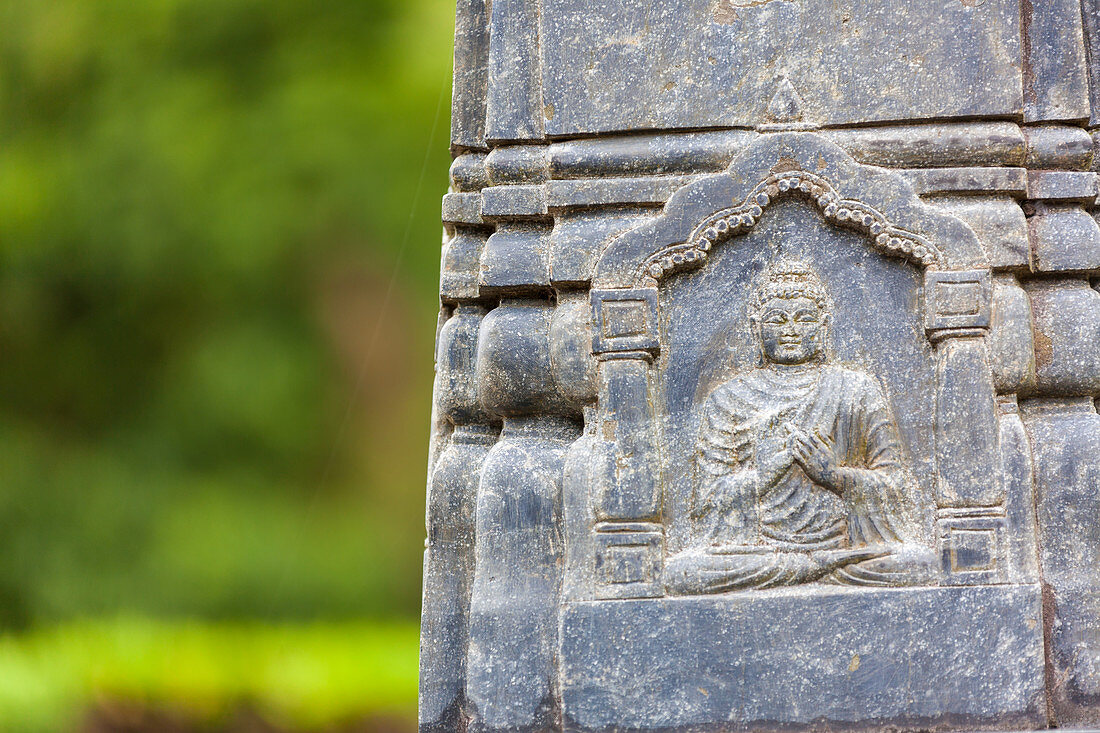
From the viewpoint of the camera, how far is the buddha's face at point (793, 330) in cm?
341

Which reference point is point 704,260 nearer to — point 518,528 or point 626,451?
point 626,451

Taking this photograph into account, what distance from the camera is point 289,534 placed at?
7195 millimetres

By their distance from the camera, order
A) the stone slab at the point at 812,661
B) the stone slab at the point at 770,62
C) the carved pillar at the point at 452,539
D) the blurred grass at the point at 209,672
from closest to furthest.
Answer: the stone slab at the point at 812,661 < the stone slab at the point at 770,62 < the carved pillar at the point at 452,539 < the blurred grass at the point at 209,672

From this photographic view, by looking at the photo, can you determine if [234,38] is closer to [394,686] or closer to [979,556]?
[394,686]

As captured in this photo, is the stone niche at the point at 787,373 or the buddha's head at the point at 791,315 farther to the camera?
the buddha's head at the point at 791,315

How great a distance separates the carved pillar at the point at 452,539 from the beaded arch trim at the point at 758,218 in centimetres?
69

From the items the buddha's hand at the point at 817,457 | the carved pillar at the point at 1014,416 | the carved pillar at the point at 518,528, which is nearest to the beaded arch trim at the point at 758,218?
the carved pillar at the point at 1014,416

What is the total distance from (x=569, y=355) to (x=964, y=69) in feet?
4.36

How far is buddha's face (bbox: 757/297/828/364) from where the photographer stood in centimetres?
341

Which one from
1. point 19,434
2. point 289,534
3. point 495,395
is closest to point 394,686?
point 289,534

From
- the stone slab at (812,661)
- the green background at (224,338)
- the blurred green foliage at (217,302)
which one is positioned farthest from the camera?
the blurred green foliage at (217,302)

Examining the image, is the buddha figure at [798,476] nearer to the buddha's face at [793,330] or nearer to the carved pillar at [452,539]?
the buddha's face at [793,330]

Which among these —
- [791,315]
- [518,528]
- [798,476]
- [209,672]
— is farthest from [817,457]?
[209,672]

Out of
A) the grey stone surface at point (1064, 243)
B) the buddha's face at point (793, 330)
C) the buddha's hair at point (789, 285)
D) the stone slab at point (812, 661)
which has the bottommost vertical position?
the stone slab at point (812, 661)
